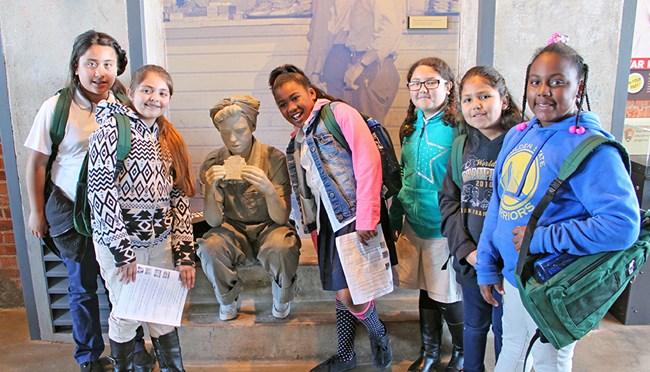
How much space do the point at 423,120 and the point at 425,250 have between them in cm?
69

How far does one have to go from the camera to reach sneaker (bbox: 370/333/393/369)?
105 inches

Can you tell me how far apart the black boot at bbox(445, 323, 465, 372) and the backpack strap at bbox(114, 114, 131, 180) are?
1848 mm

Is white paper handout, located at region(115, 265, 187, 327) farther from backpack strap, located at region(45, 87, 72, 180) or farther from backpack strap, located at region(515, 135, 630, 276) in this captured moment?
backpack strap, located at region(515, 135, 630, 276)

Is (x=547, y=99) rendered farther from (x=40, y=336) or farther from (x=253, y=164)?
(x=40, y=336)

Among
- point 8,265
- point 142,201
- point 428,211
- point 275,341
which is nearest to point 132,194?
point 142,201

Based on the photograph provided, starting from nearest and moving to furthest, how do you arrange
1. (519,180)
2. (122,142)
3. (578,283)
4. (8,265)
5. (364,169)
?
(578,283) < (519,180) < (122,142) < (364,169) < (8,265)

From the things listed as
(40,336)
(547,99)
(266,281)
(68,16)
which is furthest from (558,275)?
(40,336)

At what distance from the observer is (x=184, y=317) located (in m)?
3.03

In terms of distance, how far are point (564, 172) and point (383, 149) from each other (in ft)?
3.17

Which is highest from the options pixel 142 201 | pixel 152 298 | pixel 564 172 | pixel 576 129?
pixel 576 129

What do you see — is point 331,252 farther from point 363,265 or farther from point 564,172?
point 564,172

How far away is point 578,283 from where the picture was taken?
1600 millimetres

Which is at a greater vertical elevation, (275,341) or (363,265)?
(363,265)

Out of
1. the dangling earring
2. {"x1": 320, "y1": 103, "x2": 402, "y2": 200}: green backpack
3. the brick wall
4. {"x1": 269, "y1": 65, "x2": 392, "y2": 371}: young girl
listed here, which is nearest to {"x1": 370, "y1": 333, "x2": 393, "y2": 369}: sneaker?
{"x1": 269, "y1": 65, "x2": 392, "y2": 371}: young girl
